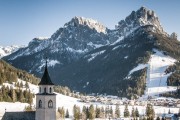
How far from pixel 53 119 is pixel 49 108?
359cm

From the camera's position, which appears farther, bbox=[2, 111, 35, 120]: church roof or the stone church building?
bbox=[2, 111, 35, 120]: church roof

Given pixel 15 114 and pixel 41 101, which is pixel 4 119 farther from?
pixel 41 101

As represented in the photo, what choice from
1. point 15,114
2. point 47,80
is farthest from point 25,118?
point 47,80

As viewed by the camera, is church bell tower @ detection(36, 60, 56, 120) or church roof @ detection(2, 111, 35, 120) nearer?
church bell tower @ detection(36, 60, 56, 120)

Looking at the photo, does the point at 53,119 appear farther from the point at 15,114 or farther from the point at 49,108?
the point at 15,114

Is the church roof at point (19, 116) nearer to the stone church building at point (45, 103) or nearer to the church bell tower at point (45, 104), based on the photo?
the stone church building at point (45, 103)

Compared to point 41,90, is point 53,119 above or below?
below

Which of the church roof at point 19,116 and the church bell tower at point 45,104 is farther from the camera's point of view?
the church roof at point 19,116

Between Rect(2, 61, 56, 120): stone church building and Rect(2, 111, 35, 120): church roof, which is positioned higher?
Rect(2, 61, 56, 120): stone church building

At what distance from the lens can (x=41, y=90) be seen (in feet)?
478

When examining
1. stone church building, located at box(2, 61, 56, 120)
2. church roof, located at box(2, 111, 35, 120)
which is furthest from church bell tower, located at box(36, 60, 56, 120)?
church roof, located at box(2, 111, 35, 120)

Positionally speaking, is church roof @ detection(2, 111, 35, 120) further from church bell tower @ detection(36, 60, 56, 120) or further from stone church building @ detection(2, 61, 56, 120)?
church bell tower @ detection(36, 60, 56, 120)

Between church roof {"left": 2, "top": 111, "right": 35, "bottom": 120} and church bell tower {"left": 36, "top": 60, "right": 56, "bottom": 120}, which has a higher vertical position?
church bell tower {"left": 36, "top": 60, "right": 56, "bottom": 120}

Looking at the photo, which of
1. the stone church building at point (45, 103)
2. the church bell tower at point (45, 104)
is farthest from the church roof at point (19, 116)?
the church bell tower at point (45, 104)
